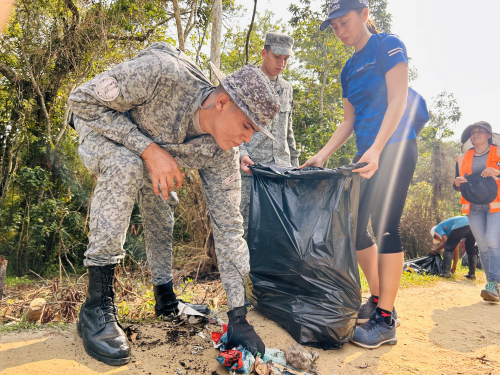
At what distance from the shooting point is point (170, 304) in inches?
81.9

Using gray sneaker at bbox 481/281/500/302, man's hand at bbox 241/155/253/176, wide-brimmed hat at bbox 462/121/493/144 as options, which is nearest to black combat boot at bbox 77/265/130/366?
man's hand at bbox 241/155/253/176

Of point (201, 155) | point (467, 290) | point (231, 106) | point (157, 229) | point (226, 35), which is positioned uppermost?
point (226, 35)

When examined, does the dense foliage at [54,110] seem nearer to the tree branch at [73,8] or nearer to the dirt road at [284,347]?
the tree branch at [73,8]

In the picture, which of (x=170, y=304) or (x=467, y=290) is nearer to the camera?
(x=170, y=304)

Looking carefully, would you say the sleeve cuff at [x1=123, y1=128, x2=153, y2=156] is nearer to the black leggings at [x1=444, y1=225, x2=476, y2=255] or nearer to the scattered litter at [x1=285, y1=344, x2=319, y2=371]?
the scattered litter at [x1=285, y1=344, x2=319, y2=371]

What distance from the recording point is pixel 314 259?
6.07 feet

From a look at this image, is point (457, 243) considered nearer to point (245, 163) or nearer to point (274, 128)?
point (274, 128)

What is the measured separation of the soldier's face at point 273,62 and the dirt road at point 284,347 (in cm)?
194

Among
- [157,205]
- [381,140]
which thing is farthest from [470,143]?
[157,205]

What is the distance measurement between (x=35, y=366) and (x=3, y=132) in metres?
7.72

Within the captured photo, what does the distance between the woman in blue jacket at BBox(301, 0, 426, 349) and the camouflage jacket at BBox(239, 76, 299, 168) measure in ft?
2.92

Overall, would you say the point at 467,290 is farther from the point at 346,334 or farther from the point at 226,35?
the point at 226,35

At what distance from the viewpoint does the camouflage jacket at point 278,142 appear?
2.88 meters

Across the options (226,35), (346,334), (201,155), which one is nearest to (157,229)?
(201,155)
